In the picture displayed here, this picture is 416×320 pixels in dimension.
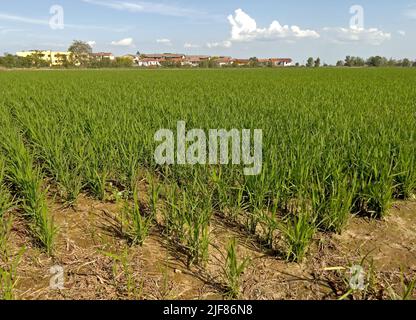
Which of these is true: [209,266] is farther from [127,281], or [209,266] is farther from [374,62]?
[374,62]

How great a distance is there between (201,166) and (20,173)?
171 centimetres

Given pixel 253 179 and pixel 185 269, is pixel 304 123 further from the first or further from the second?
pixel 185 269

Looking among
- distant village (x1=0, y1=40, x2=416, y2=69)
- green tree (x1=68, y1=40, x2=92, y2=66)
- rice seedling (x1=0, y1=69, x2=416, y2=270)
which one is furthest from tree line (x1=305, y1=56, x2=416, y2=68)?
rice seedling (x1=0, y1=69, x2=416, y2=270)

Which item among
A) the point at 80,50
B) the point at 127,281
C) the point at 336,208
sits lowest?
the point at 127,281

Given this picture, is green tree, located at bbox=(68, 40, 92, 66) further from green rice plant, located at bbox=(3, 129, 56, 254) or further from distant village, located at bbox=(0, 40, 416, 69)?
green rice plant, located at bbox=(3, 129, 56, 254)

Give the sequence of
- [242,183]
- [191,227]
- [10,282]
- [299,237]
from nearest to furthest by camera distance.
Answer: [10,282] → [299,237] → [191,227] → [242,183]

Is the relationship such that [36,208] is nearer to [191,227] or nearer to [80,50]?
[191,227]

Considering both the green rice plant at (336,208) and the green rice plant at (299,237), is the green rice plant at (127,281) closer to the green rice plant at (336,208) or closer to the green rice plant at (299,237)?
the green rice plant at (299,237)

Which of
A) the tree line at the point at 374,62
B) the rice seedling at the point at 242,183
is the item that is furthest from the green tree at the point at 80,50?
the rice seedling at the point at 242,183

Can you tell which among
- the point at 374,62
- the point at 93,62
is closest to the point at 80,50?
the point at 93,62

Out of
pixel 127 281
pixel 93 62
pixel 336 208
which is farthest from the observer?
pixel 93 62

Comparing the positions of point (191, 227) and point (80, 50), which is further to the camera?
point (80, 50)

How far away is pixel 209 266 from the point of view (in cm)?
228

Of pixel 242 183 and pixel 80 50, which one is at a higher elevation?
pixel 80 50
